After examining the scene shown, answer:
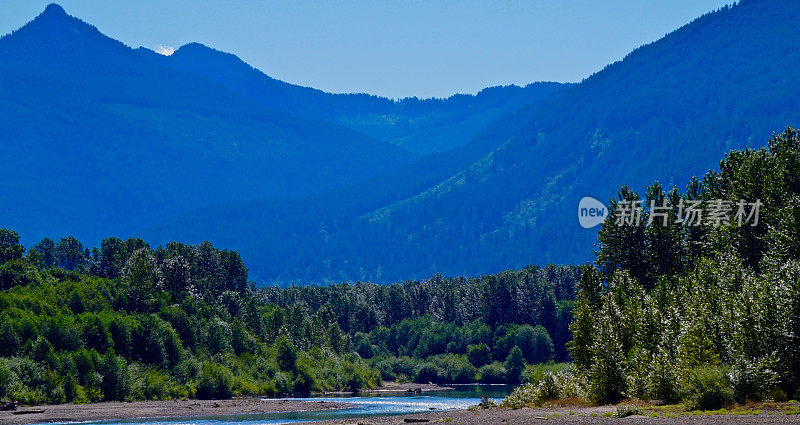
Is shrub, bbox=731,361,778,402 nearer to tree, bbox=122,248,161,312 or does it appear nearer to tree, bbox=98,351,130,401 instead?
tree, bbox=98,351,130,401

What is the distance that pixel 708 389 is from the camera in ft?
180

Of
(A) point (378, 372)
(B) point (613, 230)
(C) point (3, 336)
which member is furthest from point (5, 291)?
(B) point (613, 230)

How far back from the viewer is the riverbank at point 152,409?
90.7 meters

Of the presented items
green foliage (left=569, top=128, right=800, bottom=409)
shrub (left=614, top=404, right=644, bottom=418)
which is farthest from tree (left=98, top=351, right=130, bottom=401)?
shrub (left=614, top=404, right=644, bottom=418)

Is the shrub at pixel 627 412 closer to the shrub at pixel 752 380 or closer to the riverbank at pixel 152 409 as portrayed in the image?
the shrub at pixel 752 380

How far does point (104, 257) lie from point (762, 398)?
165888mm

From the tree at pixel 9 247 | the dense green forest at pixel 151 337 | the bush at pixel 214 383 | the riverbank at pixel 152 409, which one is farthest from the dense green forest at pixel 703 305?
the tree at pixel 9 247

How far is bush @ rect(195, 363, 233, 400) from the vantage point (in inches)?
5310

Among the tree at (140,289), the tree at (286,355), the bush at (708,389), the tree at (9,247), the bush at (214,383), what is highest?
the tree at (9,247)

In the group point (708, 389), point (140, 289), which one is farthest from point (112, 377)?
point (708, 389)

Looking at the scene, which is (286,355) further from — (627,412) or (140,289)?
(627,412)

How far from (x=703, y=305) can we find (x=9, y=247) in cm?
12791

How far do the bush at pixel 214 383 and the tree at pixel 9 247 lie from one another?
4282 centimetres

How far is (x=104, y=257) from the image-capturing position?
19512 cm
